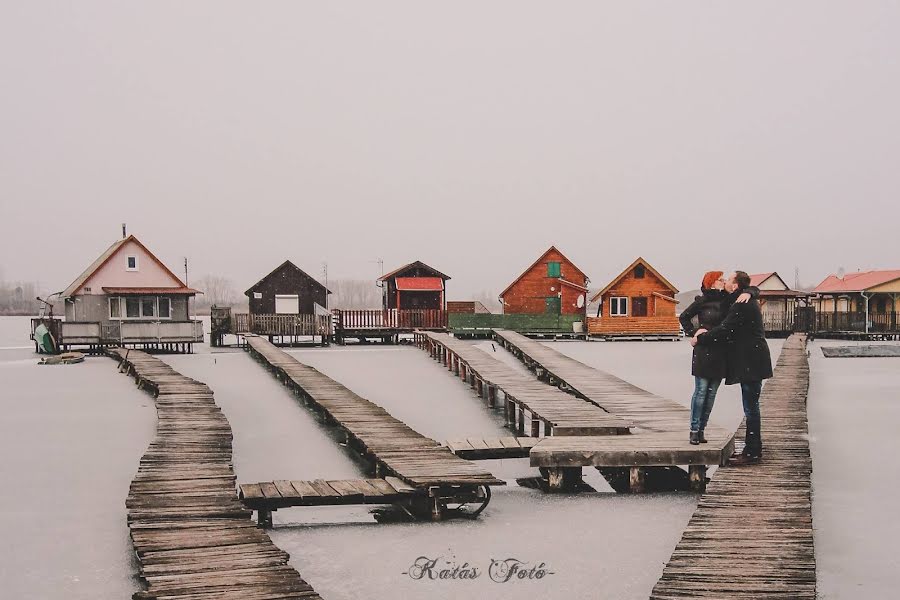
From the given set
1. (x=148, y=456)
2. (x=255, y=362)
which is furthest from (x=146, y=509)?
(x=255, y=362)

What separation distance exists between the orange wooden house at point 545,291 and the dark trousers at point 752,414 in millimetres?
41509

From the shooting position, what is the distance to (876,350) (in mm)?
37250

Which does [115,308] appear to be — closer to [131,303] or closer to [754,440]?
[131,303]

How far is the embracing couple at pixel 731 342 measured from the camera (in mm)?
10469

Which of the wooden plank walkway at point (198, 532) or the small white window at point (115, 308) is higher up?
the small white window at point (115, 308)

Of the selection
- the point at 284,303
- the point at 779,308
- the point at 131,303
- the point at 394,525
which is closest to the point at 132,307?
the point at 131,303

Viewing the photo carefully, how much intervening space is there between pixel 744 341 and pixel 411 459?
14.4ft

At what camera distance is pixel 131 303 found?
40.0m

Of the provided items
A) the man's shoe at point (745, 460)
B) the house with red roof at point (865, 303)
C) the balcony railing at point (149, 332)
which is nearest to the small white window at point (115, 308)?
Answer: the balcony railing at point (149, 332)

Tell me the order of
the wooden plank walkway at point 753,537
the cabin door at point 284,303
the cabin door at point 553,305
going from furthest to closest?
the cabin door at point 553,305, the cabin door at point 284,303, the wooden plank walkway at point 753,537

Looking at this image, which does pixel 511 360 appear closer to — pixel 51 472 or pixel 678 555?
pixel 51 472

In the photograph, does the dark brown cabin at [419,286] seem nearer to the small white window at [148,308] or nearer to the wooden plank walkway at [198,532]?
the small white window at [148,308]

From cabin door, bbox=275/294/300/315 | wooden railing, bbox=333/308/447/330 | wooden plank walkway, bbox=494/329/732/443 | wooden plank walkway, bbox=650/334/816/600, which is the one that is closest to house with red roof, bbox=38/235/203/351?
cabin door, bbox=275/294/300/315

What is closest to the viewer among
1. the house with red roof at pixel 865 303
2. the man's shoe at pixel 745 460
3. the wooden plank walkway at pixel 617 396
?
the man's shoe at pixel 745 460
